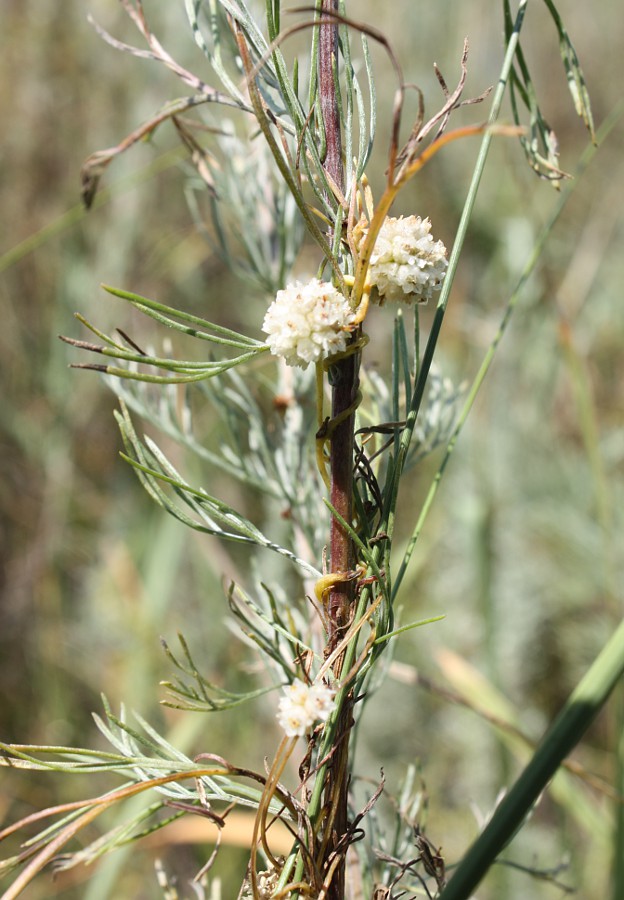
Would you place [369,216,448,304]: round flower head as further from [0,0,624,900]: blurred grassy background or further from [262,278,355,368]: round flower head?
[0,0,624,900]: blurred grassy background

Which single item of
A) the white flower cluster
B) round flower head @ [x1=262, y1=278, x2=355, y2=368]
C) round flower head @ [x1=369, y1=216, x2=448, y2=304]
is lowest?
the white flower cluster

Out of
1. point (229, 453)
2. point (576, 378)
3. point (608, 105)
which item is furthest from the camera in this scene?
point (608, 105)

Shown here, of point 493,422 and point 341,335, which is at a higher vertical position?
point 493,422

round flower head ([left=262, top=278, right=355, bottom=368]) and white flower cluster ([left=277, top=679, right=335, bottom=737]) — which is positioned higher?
round flower head ([left=262, top=278, right=355, bottom=368])

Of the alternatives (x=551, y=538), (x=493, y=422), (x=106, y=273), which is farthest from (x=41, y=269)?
(x=551, y=538)

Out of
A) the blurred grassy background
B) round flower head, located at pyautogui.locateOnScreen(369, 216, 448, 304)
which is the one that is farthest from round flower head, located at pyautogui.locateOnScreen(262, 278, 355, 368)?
the blurred grassy background

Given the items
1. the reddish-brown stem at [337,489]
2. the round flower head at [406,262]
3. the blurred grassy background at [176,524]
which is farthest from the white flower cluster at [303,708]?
the blurred grassy background at [176,524]

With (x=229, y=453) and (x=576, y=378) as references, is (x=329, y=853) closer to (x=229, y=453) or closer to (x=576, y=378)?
(x=229, y=453)

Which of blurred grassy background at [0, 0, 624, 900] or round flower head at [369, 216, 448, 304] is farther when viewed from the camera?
blurred grassy background at [0, 0, 624, 900]
